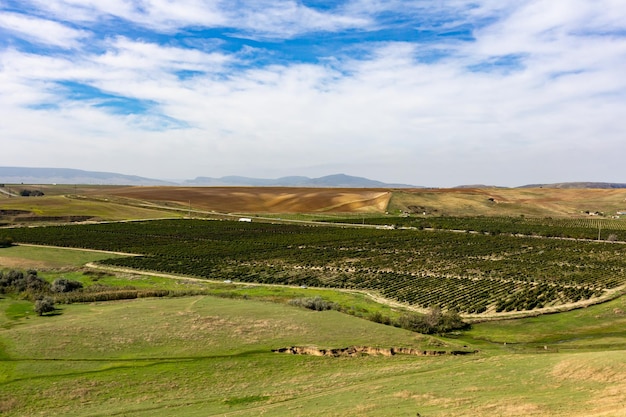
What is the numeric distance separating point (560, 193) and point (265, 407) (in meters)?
190

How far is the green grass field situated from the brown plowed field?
362 feet

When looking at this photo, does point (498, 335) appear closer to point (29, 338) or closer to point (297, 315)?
point (297, 315)

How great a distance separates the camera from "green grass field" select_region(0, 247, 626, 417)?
718 inches

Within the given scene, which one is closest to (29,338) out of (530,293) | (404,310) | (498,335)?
(404,310)

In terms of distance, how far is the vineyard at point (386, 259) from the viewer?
46.1 m

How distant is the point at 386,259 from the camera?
66750mm

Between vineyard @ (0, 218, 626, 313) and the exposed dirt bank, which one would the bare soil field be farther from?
the exposed dirt bank

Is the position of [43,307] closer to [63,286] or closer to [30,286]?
[63,286]

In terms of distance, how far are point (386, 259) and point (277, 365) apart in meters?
44.2

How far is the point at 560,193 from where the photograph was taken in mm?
180625

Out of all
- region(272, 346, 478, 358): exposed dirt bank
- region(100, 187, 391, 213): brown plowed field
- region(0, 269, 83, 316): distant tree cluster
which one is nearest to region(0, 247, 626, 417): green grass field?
region(272, 346, 478, 358): exposed dirt bank

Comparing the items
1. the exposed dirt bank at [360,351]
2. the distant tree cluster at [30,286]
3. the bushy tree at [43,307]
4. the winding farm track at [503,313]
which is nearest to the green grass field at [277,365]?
the bushy tree at [43,307]

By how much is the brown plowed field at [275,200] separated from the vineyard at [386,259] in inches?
1549

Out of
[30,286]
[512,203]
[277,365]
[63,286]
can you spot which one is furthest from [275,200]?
→ [277,365]
